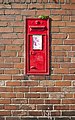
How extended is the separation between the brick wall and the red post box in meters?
0.09

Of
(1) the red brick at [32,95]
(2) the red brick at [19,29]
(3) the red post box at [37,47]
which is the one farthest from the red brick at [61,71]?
(2) the red brick at [19,29]

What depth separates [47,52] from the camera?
Answer: 4.23m

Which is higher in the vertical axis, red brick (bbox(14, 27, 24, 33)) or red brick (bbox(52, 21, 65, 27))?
red brick (bbox(52, 21, 65, 27))

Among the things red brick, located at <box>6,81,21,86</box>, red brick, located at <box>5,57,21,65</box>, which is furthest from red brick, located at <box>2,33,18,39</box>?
red brick, located at <box>6,81,21,86</box>

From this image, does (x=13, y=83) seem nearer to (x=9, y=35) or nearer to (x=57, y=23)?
(x=9, y=35)

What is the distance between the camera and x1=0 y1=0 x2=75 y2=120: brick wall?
13.9ft

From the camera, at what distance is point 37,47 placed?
167 inches

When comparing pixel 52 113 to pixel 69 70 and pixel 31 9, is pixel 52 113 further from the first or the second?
pixel 31 9

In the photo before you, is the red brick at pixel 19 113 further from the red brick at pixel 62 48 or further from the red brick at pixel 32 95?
the red brick at pixel 62 48

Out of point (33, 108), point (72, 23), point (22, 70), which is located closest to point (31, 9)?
point (72, 23)

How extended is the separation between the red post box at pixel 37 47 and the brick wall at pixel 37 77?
9 cm

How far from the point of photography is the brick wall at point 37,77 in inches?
167

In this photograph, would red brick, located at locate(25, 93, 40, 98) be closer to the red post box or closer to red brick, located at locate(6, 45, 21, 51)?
the red post box

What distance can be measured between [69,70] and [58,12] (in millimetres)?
989
